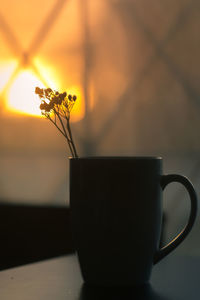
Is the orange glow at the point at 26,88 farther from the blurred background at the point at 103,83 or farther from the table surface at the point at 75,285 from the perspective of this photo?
the table surface at the point at 75,285

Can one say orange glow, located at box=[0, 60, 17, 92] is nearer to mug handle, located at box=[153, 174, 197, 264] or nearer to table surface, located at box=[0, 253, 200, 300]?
table surface, located at box=[0, 253, 200, 300]

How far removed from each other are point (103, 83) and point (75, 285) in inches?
75.0

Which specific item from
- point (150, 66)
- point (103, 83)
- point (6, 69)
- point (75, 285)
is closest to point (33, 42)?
point (6, 69)

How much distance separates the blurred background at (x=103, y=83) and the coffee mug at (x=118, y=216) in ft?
5.78

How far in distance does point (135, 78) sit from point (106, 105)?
7.3 inches

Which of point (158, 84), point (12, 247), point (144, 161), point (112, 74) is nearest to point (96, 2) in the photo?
point (112, 74)

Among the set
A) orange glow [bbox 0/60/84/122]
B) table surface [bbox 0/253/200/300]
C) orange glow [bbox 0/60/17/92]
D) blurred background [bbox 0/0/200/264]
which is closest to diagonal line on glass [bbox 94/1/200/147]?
blurred background [bbox 0/0/200/264]

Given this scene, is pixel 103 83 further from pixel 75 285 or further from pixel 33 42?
pixel 75 285

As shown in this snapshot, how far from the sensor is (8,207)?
5.06ft

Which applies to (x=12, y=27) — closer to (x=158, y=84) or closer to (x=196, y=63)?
(x=158, y=84)

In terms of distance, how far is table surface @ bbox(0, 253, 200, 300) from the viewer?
0.38m

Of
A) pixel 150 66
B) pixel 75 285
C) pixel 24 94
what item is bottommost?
pixel 75 285

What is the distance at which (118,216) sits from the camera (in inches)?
15.8

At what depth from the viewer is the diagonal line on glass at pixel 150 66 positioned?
7.07 feet
